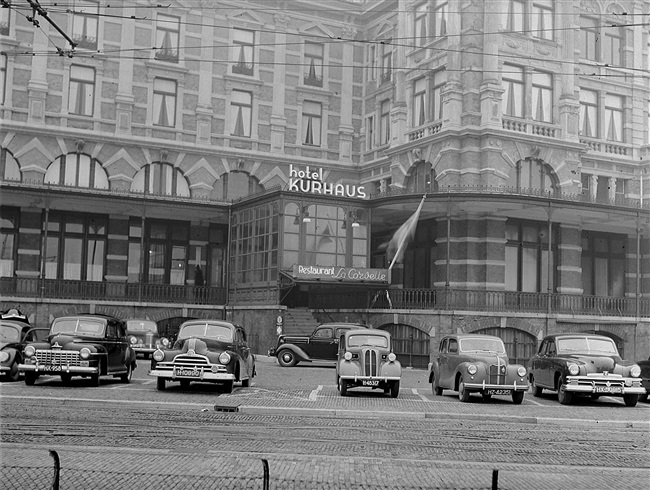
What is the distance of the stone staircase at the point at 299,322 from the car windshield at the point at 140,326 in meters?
5.25

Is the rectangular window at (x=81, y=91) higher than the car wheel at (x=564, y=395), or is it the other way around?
the rectangular window at (x=81, y=91)

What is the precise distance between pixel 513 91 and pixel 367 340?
20472 millimetres

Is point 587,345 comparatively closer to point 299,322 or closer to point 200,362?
point 200,362

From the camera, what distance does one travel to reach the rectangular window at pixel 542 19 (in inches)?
1515

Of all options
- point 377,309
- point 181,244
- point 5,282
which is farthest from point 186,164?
point 377,309

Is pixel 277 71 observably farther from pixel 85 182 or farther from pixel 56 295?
pixel 56 295

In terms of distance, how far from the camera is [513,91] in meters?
37.9

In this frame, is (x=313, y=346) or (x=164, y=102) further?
(x=164, y=102)

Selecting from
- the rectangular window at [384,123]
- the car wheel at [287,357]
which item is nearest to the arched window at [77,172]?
the rectangular window at [384,123]

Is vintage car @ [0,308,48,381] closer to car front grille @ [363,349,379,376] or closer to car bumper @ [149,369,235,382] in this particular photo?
car bumper @ [149,369,235,382]

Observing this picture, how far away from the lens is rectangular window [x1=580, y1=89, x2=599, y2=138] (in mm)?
40625

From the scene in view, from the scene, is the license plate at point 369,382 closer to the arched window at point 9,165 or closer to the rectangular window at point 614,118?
A: the arched window at point 9,165

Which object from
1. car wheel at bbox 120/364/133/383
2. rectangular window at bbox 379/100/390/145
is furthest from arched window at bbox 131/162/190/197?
car wheel at bbox 120/364/133/383

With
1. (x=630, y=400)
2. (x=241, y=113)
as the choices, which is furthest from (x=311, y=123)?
(x=630, y=400)
